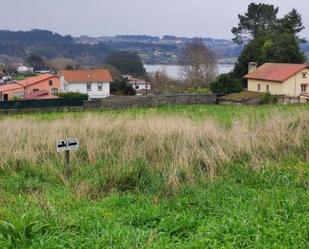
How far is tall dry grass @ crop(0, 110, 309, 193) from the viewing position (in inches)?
280

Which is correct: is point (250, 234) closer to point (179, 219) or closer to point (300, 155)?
point (179, 219)

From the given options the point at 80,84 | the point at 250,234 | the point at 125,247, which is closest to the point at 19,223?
the point at 125,247

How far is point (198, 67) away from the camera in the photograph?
56.0m

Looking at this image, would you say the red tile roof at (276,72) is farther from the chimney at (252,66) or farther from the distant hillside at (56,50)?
the distant hillside at (56,50)

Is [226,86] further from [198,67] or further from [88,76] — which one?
[88,76]

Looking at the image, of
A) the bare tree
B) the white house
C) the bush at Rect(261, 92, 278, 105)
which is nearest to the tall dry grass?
the bush at Rect(261, 92, 278, 105)

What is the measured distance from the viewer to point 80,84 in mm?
58656

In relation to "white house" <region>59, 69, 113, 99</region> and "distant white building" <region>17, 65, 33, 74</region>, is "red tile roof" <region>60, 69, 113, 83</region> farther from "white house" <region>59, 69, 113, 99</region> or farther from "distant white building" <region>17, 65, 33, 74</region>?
"distant white building" <region>17, 65, 33, 74</region>

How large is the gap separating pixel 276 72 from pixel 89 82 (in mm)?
25234

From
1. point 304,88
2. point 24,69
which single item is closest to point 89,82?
point 304,88

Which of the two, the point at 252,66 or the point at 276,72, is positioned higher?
the point at 252,66

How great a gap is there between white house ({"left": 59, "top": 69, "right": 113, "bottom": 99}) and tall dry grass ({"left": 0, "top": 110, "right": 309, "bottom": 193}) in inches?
1841

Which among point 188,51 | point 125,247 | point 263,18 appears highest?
point 263,18

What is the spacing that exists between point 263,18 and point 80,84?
84.0 ft
